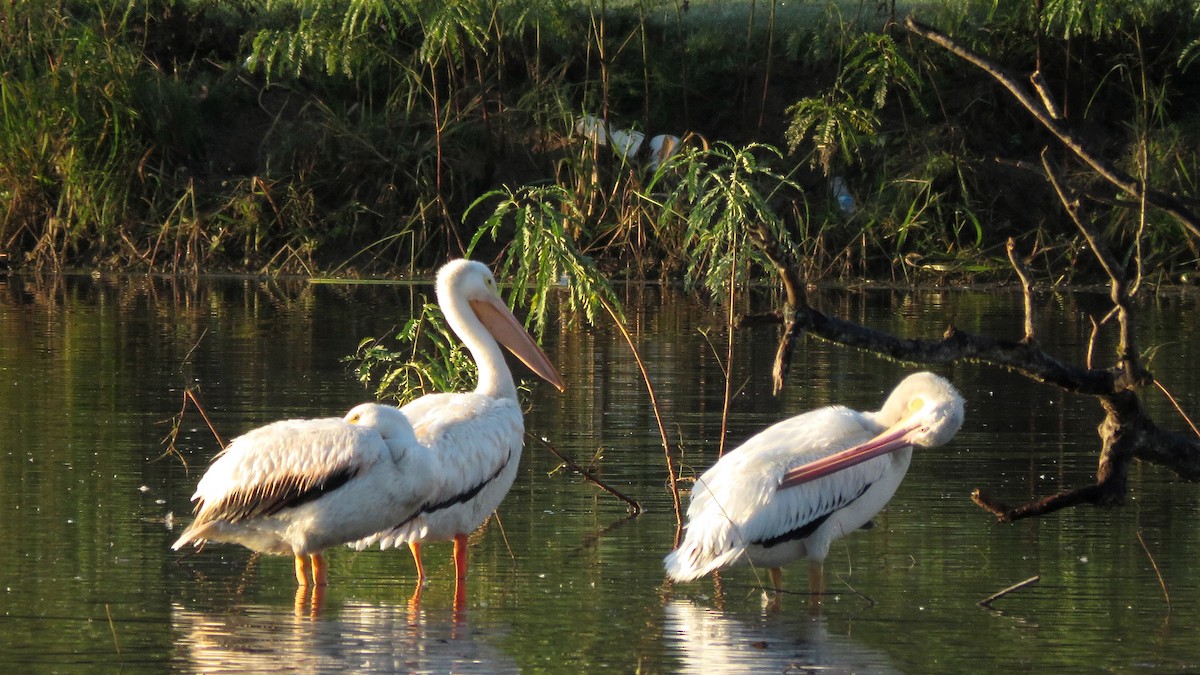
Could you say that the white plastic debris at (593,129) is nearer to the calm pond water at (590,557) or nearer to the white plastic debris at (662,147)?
the white plastic debris at (662,147)

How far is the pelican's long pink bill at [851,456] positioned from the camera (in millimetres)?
6527

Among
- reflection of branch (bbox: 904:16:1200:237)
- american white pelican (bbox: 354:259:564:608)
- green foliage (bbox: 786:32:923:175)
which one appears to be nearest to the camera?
reflection of branch (bbox: 904:16:1200:237)

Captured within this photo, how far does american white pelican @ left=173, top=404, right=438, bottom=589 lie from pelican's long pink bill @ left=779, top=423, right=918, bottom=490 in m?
1.26

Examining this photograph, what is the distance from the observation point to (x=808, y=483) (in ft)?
22.2

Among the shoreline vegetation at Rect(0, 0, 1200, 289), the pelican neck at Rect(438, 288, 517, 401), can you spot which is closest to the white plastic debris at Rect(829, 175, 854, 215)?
the shoreline vegetation at Rect(0, 0, 1200, 289)

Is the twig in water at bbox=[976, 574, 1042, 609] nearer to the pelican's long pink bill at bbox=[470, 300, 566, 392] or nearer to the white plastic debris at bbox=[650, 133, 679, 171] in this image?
the pelican's long pink bill at bbox=[470, 300, 566, 392]

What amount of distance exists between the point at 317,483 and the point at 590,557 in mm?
1219

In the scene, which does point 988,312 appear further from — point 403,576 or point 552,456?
point 403,576

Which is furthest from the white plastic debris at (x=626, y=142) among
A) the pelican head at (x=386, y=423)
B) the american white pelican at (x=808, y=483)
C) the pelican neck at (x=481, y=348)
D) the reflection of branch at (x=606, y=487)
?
the pelican head at (x=386, y=423)

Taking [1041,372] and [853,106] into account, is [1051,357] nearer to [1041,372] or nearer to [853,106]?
[1041,372]

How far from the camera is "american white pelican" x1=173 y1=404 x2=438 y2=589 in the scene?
21.0 feet

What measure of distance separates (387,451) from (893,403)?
1876 millimetres

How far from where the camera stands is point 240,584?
6.84 metres

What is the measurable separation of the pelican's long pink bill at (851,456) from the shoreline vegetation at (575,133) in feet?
32.4
